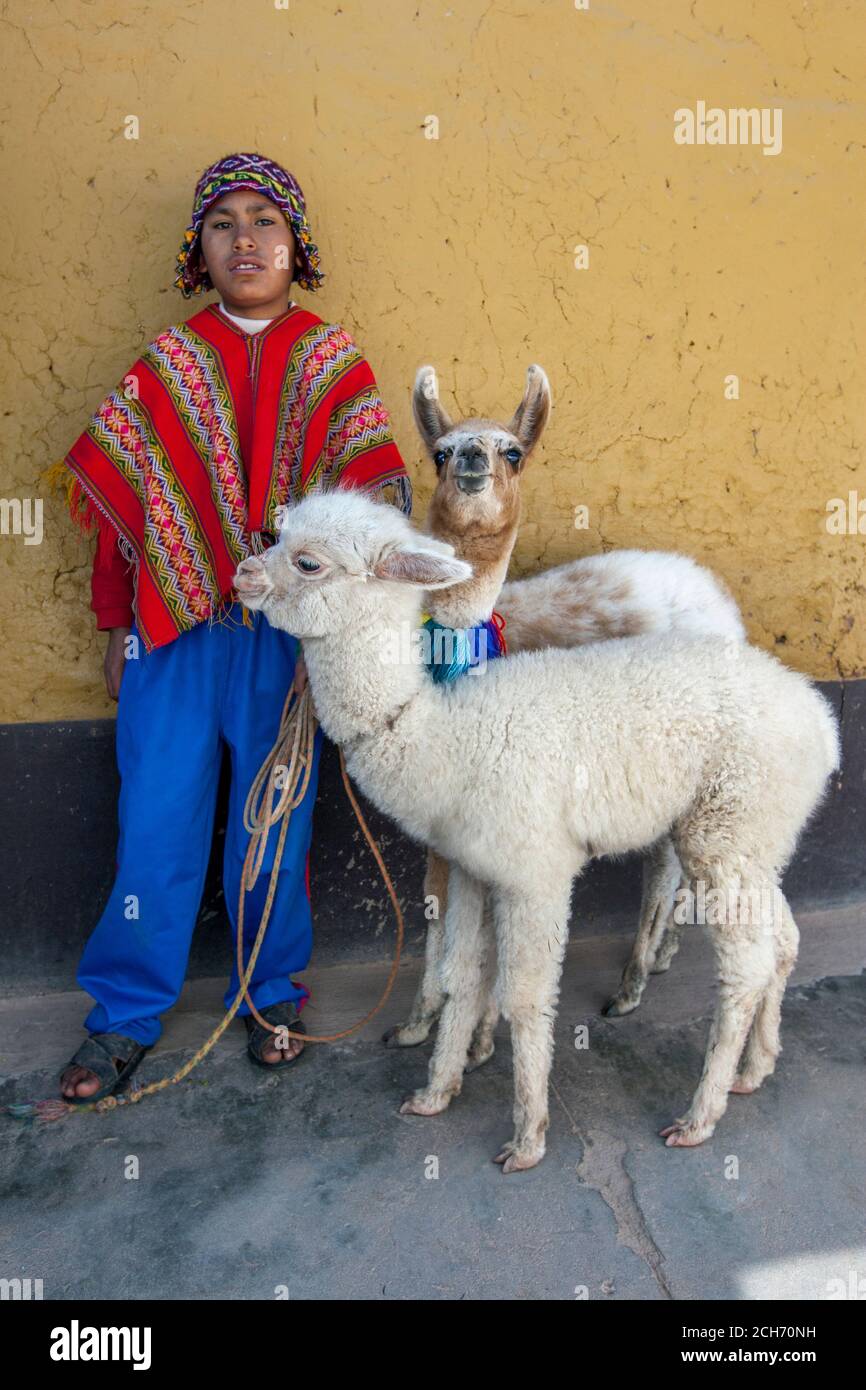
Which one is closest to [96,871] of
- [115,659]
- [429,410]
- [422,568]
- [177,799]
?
[177,799]

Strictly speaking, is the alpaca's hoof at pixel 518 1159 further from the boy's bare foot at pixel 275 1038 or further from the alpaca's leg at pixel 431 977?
the boy's bare foot at pixel 275 1038

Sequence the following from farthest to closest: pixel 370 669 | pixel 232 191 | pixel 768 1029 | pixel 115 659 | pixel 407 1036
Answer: pixel 407 1036
pixel 115 659
pixel 768 1029
pixel 232 191
pixel 370 669

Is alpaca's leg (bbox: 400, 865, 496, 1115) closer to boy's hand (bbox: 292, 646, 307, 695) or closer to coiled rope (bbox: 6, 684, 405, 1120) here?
coiled rope (bbox: 6, 684, 405, 1120)

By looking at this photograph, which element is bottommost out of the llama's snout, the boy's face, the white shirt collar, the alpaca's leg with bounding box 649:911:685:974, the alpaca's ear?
the alpaca's leg with bounding box 649:911:685:974

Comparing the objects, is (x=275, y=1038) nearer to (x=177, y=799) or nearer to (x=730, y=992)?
(x=177, y=799)

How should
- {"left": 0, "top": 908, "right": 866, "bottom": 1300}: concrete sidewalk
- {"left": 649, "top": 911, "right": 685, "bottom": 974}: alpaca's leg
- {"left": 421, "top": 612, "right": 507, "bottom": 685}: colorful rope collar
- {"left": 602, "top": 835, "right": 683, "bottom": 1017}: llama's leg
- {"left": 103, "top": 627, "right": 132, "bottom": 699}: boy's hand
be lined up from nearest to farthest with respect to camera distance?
1. {"left": 0, "top": 908, "right": 866, "bottom": 1300}: concrete sidewalk
2. {"left": 421, "top": 612, "right": 507, "bottom": 685}: colorful rope collar
3. {"left": 103, "top": 627, "right": 132, "bottom": 699}: boy's hand
4. {"left": 602, "top": 835, "right": 683, "bottom": 1017}: llama's leg
5. {"left": 649, "top": 911, "right": 685, "bottom": 974}: alpaca's leg

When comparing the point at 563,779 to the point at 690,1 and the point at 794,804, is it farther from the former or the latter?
the point at 690,1

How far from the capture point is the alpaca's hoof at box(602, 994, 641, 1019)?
3.05m

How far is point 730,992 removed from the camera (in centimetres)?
246

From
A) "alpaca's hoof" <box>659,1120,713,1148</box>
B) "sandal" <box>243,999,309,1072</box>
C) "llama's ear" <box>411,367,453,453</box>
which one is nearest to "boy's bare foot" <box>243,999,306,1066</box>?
"sandal" <box>243,999,309,1072</box>

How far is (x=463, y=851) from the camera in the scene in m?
2.38

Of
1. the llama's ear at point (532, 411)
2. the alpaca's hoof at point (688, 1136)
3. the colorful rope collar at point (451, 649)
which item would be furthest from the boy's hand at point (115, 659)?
the alpaca's hoof at point (688, 1136)

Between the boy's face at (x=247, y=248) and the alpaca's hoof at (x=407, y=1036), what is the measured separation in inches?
78.0

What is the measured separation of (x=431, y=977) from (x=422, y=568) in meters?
1.25
